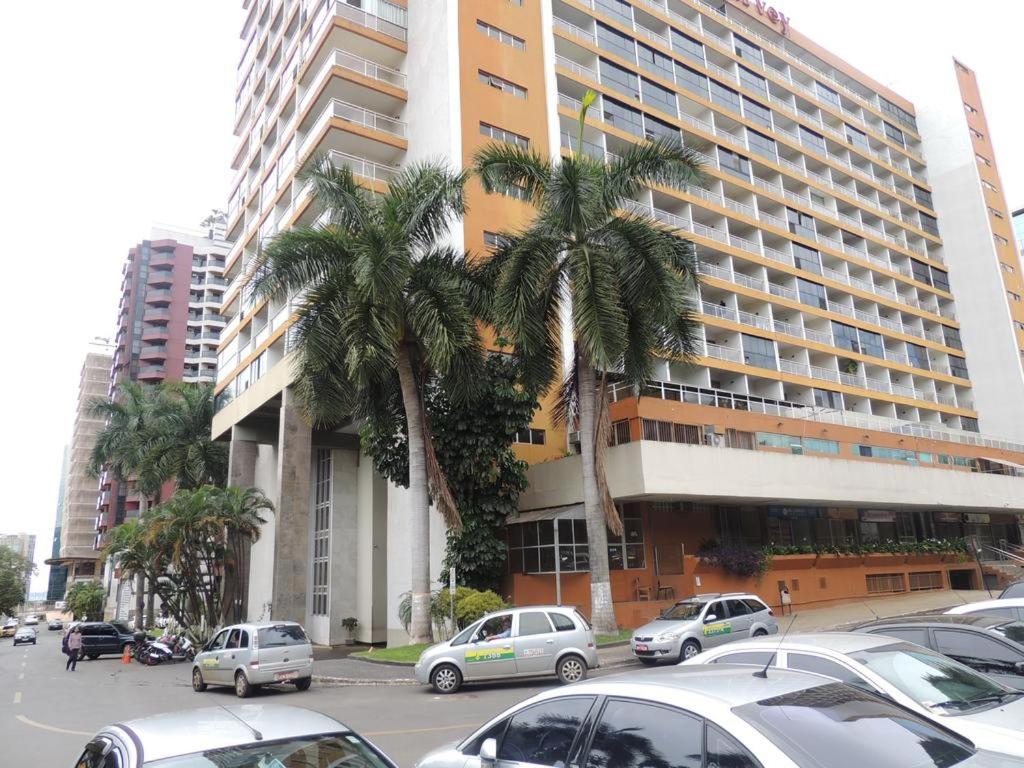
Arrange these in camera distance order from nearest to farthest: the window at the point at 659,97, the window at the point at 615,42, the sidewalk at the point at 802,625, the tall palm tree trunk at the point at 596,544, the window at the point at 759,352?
the sidewalk at the point at 802,625, the tall palm tree trunk at the point at 596,544, the window at the point at 615,42, the window at the point at 759,352, the window at the point at 659,97

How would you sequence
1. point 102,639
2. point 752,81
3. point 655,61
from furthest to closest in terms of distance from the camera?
point 752,81, point 655,61, point 102,639

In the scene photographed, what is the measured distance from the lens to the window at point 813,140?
5041 cm

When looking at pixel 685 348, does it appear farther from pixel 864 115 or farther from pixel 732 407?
pixel 864 115

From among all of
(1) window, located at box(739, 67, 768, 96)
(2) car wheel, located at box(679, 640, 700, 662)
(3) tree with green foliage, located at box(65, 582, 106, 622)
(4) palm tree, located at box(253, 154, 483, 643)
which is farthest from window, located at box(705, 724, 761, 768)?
(3) tree with green foliage, located at box(65, 582, 106, 622)

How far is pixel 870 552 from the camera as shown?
33.3 m

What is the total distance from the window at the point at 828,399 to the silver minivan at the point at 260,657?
117 feet

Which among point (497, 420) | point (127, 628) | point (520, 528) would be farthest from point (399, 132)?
point (127, 628)

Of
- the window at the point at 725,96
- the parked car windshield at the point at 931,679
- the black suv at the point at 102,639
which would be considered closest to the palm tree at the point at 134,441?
the black suv at the point at 102,639

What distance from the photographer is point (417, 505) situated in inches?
878

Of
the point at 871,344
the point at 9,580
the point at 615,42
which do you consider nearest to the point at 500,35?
the point at 615,42

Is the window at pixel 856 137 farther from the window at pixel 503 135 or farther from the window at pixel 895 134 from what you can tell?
the window at pixel 503 135

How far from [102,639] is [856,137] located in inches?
2283

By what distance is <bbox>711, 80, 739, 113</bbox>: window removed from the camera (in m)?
44.8

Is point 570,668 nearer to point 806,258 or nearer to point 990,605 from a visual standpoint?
point 990,605
